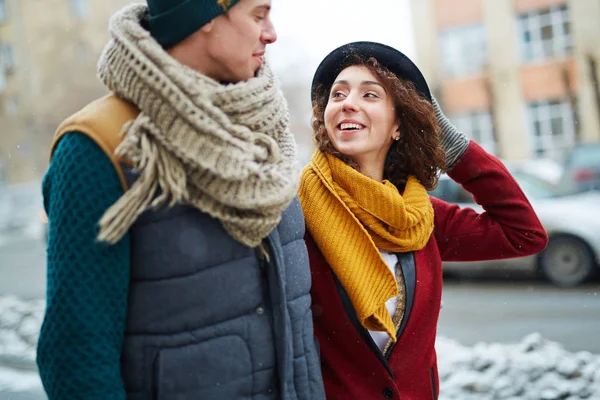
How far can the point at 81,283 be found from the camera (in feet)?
4.50

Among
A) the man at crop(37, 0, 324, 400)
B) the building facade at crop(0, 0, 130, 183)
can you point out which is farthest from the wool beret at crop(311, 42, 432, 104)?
the building facade at crop(0, 0, 130, 183)

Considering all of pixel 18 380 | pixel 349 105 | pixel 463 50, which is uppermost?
pixel 463 50

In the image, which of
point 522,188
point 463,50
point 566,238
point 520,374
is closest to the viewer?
point 520,374

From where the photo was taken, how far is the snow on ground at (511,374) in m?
4.04

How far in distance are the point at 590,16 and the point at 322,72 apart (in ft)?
69.8

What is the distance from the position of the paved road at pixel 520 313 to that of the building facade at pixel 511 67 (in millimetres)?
14391

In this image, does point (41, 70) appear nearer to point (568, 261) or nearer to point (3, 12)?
point (3, 12)

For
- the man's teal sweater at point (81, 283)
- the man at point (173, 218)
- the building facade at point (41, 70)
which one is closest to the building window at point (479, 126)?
the building facade at point (41, 70)

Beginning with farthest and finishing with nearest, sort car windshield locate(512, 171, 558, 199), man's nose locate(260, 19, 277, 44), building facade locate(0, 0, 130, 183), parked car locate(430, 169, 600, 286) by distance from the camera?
building facade locate(0, 0, 130, 183), car windshield locate(512, 171, 558, 199), parked car locate(430, 169, 600, 286), man's nose locate(260, 19, 277, 44)

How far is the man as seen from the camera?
138 cm

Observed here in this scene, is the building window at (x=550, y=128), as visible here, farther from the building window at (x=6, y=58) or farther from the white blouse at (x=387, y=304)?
the building window at (x=6, y=58)

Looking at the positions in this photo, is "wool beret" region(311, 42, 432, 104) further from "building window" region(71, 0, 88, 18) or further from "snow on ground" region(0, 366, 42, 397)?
"building window" region(71, 0, 88, 18)

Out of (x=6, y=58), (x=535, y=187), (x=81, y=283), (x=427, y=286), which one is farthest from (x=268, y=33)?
(x=6, y=58)

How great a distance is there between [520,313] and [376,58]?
5.20m
